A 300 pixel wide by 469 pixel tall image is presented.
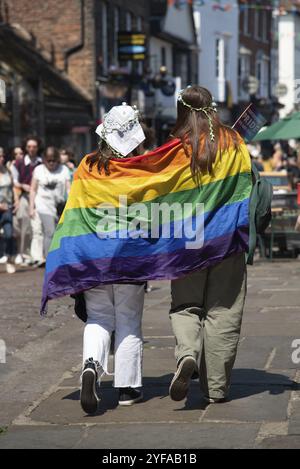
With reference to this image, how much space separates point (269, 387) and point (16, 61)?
23337 millimetres

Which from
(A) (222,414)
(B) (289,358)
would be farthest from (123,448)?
(B) (289,358)

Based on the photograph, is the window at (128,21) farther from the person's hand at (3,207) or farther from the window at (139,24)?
the person's hand at (3,207)

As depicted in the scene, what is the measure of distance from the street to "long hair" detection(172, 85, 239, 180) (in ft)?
4.33

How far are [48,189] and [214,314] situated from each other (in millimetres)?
8755

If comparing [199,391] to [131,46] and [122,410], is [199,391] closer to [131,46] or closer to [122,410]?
[122,410]

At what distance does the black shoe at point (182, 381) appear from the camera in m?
5.73

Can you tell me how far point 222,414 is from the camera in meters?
5.88

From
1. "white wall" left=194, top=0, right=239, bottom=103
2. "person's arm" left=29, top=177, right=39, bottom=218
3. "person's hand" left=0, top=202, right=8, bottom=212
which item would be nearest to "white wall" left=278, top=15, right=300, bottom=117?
"white wall" left=194, top=0, right=239, bottom=103

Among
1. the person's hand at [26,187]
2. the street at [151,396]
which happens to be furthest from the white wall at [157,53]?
the street at [151,396]

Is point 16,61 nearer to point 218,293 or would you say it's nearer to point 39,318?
point 39,318

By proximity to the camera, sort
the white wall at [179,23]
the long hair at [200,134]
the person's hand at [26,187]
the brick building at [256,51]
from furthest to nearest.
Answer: the brick building at [256,51]
the white wall at [179,23]
the person's hand at [26,187]
the long hair at [200,134]

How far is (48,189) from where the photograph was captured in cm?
1467

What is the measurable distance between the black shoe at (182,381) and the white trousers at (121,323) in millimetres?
449

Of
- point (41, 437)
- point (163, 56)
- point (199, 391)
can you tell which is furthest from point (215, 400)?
A: point (163, 56)
